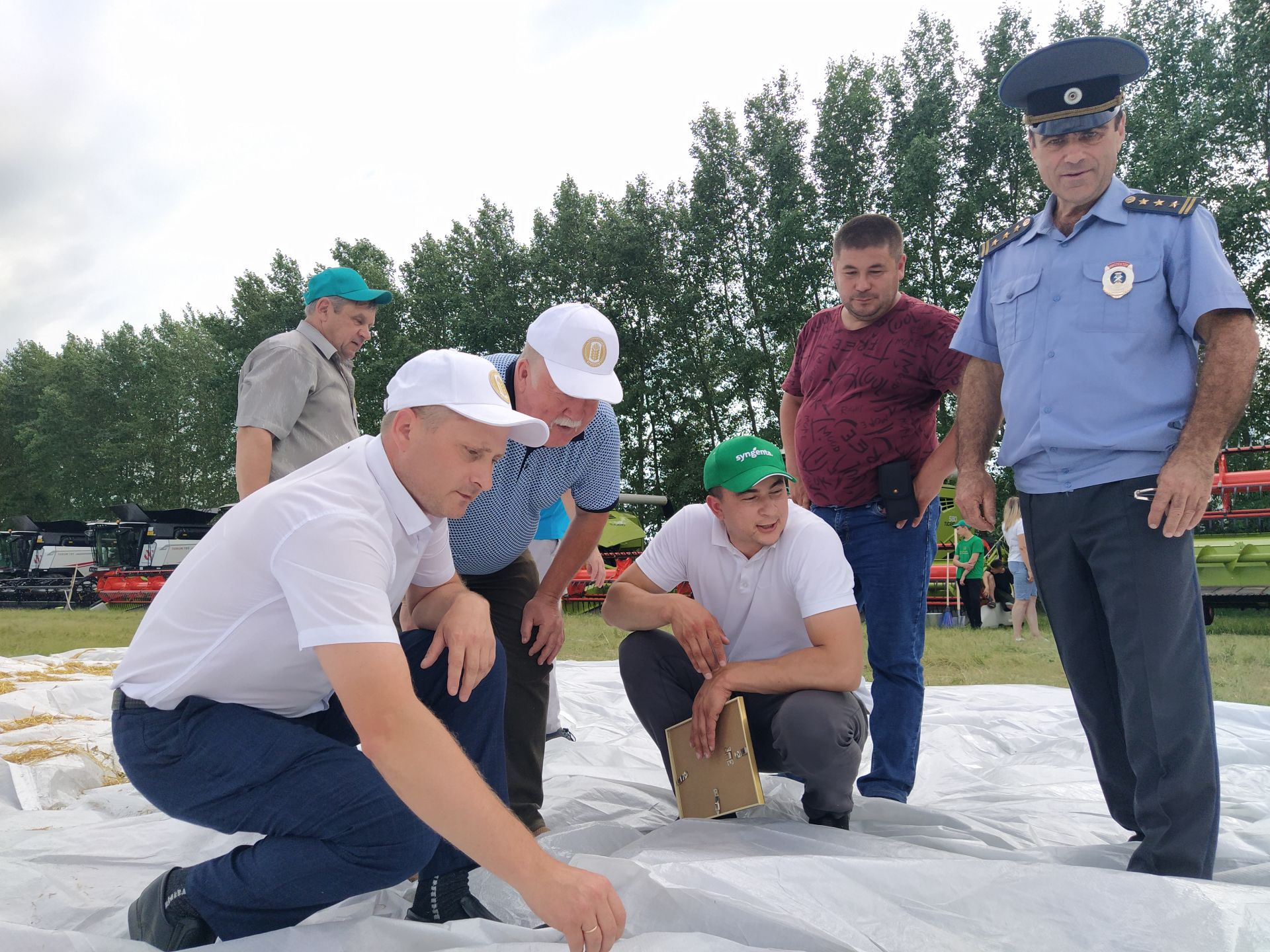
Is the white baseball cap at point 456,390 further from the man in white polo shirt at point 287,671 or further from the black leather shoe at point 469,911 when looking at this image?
the black leather shoe at point 469,911

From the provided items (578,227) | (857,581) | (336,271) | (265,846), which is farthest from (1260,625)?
(578,227)

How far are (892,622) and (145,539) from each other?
2049 centimetres

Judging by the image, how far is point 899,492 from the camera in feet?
9.18

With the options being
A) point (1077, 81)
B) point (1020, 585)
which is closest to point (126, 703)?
point (1077, 81)

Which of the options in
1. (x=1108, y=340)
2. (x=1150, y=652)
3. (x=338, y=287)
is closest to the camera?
(x=1150, y=652)

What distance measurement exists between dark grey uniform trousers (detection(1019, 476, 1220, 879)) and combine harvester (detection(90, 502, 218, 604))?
1791 centimetres

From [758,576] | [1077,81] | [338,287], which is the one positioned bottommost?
[758,576]

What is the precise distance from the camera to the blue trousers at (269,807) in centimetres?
155

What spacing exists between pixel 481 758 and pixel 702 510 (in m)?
1.09

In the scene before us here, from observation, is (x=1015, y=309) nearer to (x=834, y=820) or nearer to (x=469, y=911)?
(x=834, y=820)

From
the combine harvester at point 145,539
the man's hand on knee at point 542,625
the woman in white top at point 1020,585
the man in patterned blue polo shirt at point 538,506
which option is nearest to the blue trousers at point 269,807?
the man in patterned blue polo shirt at point 538,506

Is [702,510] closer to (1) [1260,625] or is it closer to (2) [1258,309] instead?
(1) [1260,625]

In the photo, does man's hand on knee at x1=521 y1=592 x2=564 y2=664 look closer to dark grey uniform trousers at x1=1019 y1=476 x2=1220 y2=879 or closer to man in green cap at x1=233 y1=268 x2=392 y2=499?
man in green cap at x1=233 y1=268 x2=392 y2=499

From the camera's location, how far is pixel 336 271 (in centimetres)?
336
